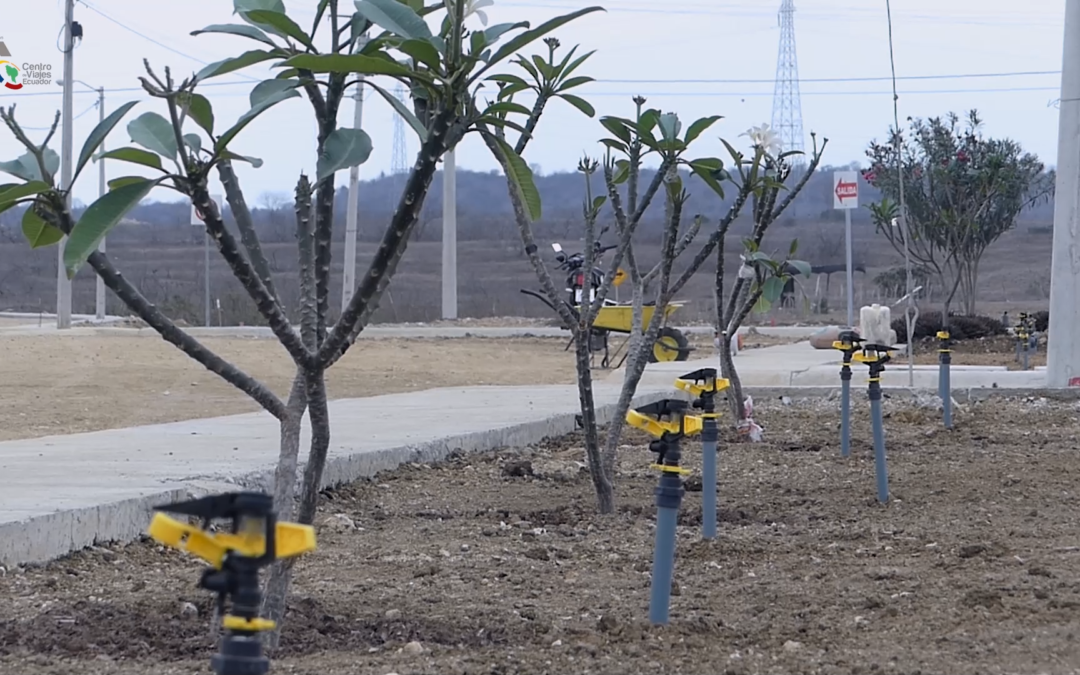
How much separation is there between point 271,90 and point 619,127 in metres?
2.57

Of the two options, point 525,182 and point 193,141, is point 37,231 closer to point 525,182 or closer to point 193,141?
point 193,141

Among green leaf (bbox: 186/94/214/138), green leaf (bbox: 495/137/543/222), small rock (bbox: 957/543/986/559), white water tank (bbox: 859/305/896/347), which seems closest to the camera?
green leaf (bbox: 186/94/214/138)

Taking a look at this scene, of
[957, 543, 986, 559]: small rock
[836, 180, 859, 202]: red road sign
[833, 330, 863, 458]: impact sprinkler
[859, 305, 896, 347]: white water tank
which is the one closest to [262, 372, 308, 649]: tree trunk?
Answer: [957, 543, 986, 559]: small rock

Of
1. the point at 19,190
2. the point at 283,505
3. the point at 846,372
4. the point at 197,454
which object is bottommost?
the point at 197,454

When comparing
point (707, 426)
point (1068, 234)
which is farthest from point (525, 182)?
point (1068, 234)

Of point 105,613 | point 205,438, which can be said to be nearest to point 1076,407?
point 205,438

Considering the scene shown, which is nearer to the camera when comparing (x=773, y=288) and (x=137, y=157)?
(x=137, y=157)

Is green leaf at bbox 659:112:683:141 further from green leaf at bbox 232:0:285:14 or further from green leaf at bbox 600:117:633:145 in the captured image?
green leaf at bbox 232:0:285:14

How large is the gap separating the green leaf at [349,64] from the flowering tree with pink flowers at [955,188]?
14727mm

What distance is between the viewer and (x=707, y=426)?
563 centimetres

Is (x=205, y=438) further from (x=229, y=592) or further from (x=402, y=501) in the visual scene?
(x=229, y=592)

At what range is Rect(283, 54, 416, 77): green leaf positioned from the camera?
310 cm

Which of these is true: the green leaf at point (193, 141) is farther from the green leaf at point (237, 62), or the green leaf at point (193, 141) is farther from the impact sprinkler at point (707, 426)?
the impact sprinkler at point (707, 426)

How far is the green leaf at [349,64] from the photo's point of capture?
3100 mm
